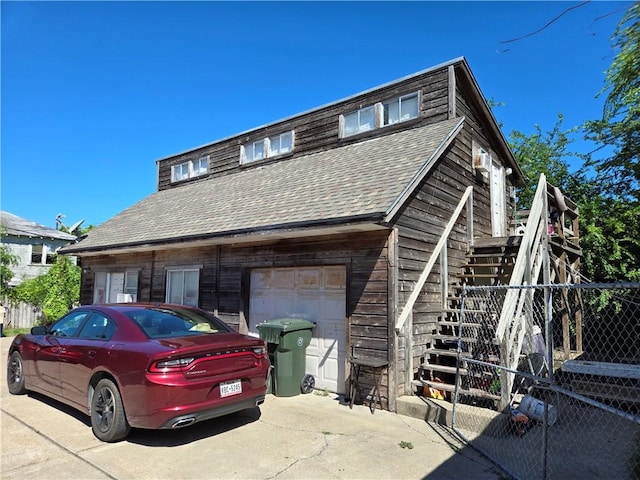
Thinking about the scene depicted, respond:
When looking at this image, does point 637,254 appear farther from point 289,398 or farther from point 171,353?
point 171,353

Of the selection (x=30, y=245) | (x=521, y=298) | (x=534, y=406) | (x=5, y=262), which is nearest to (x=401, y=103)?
(x=521, y=298)

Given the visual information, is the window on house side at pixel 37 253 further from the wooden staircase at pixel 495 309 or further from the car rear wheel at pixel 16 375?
the wooden staircase at pixel 495 309

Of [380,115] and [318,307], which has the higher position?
[380,115]

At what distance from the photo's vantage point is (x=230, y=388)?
4.82 meters

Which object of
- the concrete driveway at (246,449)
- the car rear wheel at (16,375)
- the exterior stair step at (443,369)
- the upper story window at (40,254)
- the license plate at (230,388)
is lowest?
the concrete driveway at (246,449)

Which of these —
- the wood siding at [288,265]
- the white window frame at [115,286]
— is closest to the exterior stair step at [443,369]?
the wood siding at [288,265]

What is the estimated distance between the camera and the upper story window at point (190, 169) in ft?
49.8

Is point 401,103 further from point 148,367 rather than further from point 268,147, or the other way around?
point 148,367

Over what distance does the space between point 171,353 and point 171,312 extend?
4.19 feet

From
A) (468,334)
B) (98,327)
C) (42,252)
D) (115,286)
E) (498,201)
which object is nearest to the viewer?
(98,327)

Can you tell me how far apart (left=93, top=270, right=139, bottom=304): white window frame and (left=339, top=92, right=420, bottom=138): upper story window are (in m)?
6.92

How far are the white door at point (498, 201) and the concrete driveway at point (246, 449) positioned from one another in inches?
268

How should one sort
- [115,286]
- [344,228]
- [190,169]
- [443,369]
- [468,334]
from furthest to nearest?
[190,169] < [115,286] < [468,334] < [344,228] < [443,369]

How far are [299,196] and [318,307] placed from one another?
7.50ft
